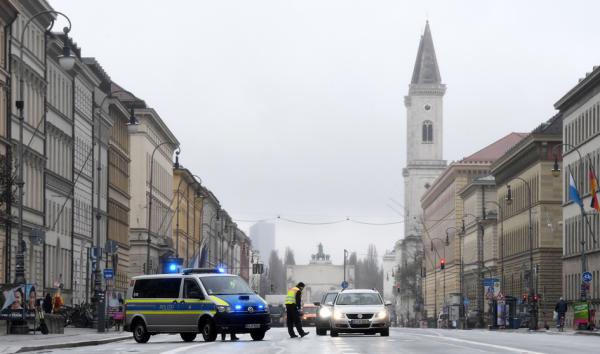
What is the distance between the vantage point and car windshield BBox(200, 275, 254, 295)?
46125mm

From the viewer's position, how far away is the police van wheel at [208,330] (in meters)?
45.4

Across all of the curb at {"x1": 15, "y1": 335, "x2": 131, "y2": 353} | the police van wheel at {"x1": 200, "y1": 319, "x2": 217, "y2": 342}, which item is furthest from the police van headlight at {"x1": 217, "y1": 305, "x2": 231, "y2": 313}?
the curb at {"x1": 15, "y1": 335, "x2": 131, "y2": 353}

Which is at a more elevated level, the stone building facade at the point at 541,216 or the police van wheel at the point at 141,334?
the stone building facade at the point at 541,216

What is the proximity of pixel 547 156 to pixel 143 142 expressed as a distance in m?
30.5

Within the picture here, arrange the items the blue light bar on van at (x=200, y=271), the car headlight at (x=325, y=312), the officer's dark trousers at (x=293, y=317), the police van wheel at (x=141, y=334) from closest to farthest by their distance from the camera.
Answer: the police van wheel at (x=141, y=334), the blue light bar on van at (x=200, y=271), the officer's dark trousers at (x=293, y=317), the car headlight at (x=325, y=312)

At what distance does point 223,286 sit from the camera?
152 ft

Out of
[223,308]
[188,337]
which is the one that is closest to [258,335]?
[223,308]

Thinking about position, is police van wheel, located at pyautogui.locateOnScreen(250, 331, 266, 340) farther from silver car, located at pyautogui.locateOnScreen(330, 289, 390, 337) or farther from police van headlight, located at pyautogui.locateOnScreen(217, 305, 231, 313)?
silver car, located at pyautogui.locateOnScreen(330, 289, 390, 337)

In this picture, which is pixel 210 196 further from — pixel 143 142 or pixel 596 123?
pixel 596 123

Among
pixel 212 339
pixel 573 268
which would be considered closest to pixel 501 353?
pixel 212 339

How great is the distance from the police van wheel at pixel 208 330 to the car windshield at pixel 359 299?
23.7 feet

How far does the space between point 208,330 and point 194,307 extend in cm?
78

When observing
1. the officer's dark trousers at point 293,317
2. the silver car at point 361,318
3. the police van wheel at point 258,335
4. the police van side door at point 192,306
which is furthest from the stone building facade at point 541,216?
the police van side door at point 192,306

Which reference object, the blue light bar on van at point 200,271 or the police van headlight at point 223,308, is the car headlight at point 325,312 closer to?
the blue light bar on van at point 200,271
